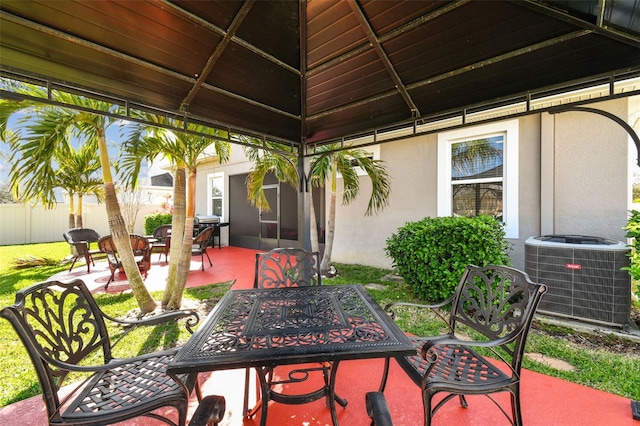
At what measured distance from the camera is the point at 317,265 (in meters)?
2.99

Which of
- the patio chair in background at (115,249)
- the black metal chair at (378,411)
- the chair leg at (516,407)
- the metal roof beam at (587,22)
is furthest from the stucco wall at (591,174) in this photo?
the patio chair in background at (115,249)

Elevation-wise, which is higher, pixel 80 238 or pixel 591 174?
pixel 591 174

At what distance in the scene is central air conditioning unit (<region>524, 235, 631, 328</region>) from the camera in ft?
10.5

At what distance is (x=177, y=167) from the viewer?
4.12 m

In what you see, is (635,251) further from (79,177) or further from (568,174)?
(79,177)

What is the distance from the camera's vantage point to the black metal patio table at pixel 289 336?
1432mm

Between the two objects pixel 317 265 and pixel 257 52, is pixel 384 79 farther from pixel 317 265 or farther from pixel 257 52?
pixel 317 265

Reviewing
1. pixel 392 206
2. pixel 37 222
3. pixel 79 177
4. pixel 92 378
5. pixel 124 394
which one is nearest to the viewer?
pixel 124 394

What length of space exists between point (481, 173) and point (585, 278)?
239 cm

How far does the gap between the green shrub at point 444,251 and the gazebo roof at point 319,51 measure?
1820 mm

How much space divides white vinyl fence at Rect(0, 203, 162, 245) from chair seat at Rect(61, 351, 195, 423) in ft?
44.3

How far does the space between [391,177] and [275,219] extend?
4.66 meters

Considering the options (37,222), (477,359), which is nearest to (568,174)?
(477,359)

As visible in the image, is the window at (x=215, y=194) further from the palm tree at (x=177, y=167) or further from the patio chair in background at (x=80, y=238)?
the palm tree at (x=177, y=167)
